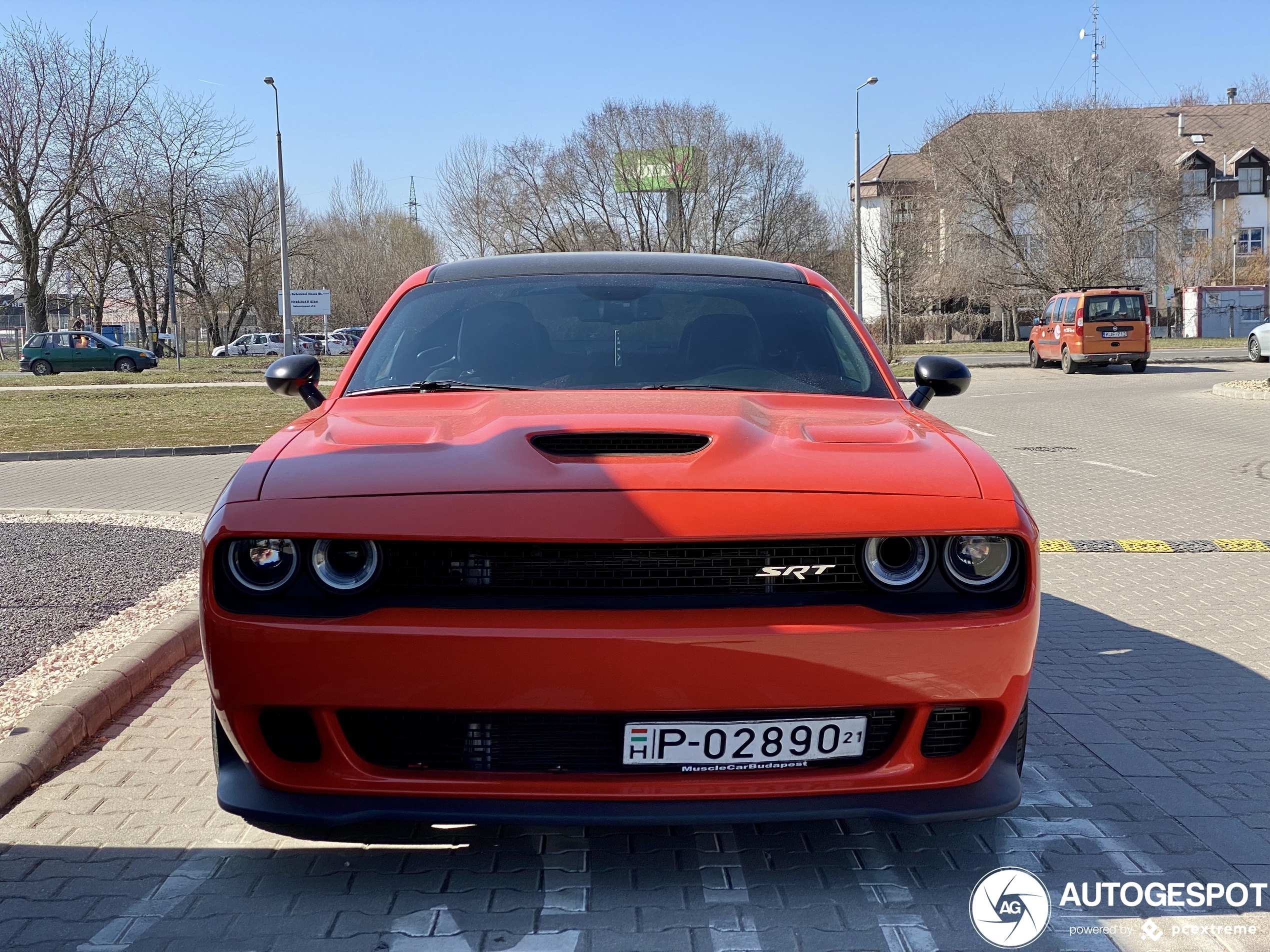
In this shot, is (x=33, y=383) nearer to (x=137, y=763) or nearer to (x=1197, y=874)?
(x=137, y=763)

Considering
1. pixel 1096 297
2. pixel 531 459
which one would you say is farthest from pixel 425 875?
pixel 1096 297

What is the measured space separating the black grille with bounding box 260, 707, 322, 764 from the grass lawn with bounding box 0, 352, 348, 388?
74.8 feet

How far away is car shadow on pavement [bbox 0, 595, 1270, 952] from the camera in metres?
2.68

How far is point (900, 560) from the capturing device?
2.70 metres

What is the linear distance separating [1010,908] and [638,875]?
0.90 m

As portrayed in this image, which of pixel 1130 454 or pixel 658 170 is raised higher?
pixel 658 170

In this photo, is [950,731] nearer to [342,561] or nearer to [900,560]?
[900,560]

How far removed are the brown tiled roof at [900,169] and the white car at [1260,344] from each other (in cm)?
1933

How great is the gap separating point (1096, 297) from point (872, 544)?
30378 mm

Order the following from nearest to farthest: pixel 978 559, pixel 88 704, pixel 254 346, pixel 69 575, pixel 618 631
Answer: pixel 618 631, pixel 978 559, pixel 88 704, pixel 69 575, pixel 254 346

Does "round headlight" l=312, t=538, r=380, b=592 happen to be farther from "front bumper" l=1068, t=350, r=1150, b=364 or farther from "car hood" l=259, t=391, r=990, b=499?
"front bumper" l=1068, t=350, r=1150, b=364

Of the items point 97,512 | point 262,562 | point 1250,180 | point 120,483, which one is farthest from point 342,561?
point 1250,180

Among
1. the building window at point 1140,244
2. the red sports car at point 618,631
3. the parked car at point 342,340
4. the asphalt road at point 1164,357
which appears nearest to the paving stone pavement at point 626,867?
the red sports car at point 618,631

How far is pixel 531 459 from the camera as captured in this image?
2.74 metres
